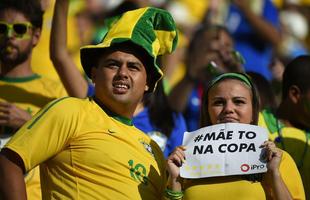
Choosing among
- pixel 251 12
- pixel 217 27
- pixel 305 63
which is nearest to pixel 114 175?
pixel 305 63

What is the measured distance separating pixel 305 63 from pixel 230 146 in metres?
1.81

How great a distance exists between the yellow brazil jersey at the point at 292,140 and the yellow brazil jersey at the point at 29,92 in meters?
1.43

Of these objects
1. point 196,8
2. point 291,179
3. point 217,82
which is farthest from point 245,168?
point 196,8

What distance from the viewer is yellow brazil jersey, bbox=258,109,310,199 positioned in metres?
6.64

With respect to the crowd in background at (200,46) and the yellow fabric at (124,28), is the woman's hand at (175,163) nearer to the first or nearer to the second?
the yellow fabric at (124,28)

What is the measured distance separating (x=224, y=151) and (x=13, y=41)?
81.6 inches

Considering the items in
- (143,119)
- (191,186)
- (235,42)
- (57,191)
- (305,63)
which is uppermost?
(235,42)

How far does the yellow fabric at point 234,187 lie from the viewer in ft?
17.9

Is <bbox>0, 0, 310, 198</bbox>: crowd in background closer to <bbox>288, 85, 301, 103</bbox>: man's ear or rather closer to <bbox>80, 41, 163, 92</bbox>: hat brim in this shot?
<bbox>288, 85, 301, 103</bbox>: man's ear

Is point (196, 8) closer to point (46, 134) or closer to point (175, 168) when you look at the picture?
point (175, 168)

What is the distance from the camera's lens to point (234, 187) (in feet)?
18.0

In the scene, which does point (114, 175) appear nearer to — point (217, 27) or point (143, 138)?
point (143, 138)

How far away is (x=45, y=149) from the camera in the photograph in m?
5.44

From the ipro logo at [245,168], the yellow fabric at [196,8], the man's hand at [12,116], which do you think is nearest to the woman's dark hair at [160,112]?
the man's hand at [12,116]
